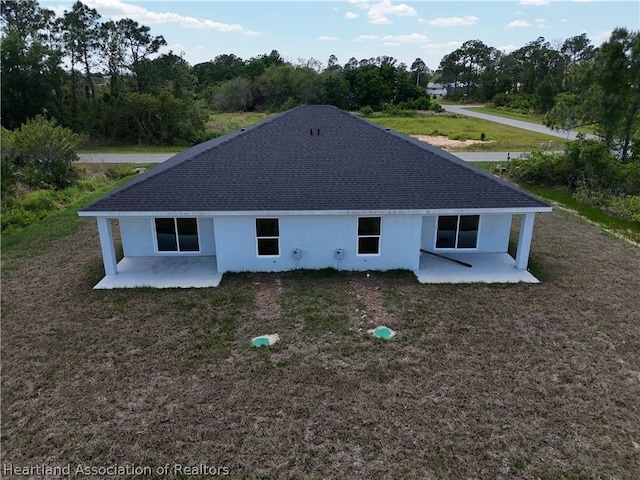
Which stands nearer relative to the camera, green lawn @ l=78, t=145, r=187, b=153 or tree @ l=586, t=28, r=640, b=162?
tree @ l=586, t=28, r=640, b=162

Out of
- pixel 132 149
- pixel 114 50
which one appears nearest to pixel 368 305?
pixel 132 149

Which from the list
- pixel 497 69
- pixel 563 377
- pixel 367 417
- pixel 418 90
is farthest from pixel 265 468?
pixel 497 69

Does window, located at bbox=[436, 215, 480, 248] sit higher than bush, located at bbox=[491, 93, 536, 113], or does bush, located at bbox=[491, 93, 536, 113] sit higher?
bush, located at bbox=[491, 93, 536, 113]

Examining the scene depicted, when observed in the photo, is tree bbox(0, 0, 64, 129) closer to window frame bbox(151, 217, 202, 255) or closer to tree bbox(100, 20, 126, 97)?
tree bbox(100, 20, 126, 97)

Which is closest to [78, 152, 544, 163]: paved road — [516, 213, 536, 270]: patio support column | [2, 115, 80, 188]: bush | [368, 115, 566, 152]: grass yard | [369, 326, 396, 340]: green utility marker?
[368, 115, 566, 152]: grass yard

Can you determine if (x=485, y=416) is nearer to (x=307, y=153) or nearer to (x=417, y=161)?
(x=417, y=161)

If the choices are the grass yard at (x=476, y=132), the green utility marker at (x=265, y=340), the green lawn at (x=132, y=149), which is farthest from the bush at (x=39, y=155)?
the grass yard at (x=476, y=132)

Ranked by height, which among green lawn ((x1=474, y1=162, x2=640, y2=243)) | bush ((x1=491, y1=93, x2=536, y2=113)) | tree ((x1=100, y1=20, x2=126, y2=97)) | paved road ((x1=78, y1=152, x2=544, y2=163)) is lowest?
green lawn ((x1=474, y1=162, x2=640, y2=243))

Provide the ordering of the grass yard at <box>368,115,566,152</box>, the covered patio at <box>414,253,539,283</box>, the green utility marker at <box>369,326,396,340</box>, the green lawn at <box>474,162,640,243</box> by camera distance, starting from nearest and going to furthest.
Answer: the green utility marker at <box>369,326,396,340</box> < the covered patio at <box>414,253,539,283</box> < the green lawn at <box>474,162,640,243</box> < the grass yard at <box>368,115,566,152</box>
